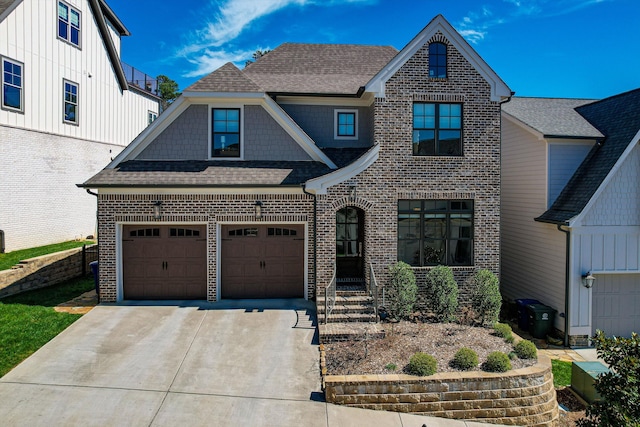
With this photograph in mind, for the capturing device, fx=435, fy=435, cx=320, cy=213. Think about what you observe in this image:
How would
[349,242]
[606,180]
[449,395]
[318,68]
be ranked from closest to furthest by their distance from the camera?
1. [449,395]
2. [606,180]
3. [349,242]
4. [318,68]

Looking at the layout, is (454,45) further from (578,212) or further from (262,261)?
(262,261)

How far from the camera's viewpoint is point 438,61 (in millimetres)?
12898

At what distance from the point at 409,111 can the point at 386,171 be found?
6.28ft

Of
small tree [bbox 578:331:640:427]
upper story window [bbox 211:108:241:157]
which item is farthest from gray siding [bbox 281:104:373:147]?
small tree [bbox 578:331:640:427]

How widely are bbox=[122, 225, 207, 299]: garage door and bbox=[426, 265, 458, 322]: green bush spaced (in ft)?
21.8

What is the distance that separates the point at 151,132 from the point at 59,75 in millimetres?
10432

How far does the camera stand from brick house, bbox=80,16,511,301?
12.5 m

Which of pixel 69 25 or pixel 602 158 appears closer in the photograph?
pixel 602 158

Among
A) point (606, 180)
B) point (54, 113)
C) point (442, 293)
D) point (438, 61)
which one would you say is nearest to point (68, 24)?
point (54, 113)

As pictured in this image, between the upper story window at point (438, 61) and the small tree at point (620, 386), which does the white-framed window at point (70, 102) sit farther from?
the small tree at point (620, 386)

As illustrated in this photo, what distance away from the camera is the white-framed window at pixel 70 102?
2050 centimetres

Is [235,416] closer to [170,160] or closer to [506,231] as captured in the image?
[170,160]

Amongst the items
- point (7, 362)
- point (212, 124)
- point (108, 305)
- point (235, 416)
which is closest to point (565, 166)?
point (212, 124)

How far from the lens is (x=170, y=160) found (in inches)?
531
